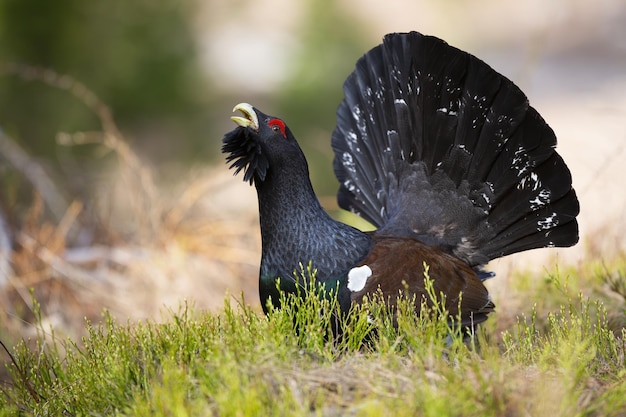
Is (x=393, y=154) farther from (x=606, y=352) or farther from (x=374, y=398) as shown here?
(x=374, y=398)

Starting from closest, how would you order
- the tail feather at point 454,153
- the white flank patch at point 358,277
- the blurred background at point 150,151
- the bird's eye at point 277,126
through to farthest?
the white flank patch at point 358,277 → the bird's eye at point 277,126 → the tail feather at point 454,153 → the blurred background at point 150,151

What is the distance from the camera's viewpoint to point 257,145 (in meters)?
3.61

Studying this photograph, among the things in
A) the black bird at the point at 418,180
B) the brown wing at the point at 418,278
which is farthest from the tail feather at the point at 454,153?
the brown wing at the point at 418,278

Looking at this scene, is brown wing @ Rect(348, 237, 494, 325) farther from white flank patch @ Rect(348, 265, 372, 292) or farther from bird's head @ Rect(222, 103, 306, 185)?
bird's head @ Rect(222, 103, 306, 185)

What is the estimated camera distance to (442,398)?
2338 mm

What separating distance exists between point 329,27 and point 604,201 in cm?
763

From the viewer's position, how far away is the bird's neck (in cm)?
359

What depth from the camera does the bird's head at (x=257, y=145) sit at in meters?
3.59

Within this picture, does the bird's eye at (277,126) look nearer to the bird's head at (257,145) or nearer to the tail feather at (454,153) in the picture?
the bird's head at (257,145)

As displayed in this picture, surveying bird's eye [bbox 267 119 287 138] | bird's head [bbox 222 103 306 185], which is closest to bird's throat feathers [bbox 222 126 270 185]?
bird's head [bbox 222 103 306 185]

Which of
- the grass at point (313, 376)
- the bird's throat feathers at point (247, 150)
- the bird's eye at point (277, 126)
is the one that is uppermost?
the bird's eye at point (277, 126)

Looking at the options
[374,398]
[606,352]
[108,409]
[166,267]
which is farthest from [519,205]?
[166,267]

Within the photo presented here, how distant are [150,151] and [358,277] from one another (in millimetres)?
9567

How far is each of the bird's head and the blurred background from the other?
0.79 m
